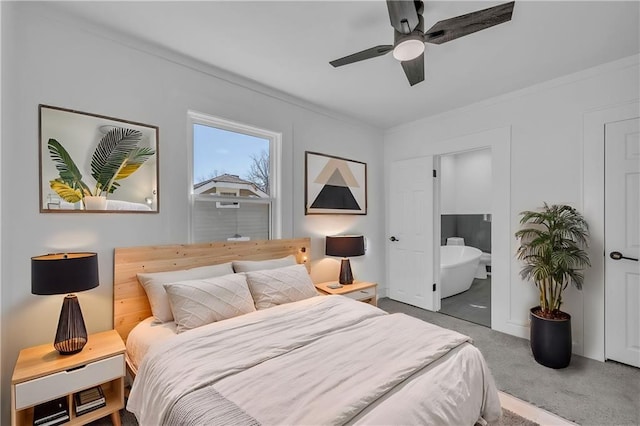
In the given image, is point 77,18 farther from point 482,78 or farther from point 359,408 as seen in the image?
point 482,78

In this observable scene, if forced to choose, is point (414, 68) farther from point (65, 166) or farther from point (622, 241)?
point (65, 166)

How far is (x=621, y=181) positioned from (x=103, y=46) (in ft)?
14.2

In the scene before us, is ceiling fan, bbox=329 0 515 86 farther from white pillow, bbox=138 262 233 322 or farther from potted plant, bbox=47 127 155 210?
white pillow, bbox=138 262 233 322

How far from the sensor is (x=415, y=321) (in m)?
1.99

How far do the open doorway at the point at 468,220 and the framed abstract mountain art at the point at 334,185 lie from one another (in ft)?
6.67

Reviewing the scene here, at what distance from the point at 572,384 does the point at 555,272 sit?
86 centimetres

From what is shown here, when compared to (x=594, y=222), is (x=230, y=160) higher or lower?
higher

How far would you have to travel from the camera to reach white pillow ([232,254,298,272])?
2.66m

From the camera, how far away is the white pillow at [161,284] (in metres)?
2.11

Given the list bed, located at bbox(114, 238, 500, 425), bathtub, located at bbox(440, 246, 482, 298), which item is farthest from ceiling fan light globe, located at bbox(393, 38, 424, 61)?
bathtub, located at bbox(440, 246, 482, 298)

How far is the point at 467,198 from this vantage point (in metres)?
6.05

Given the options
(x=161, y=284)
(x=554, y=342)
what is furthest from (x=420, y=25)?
(x=554, y=342)

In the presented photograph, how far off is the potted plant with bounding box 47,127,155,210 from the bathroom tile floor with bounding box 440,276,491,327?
3890mm

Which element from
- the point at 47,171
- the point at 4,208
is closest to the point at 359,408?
the point at 4,208
